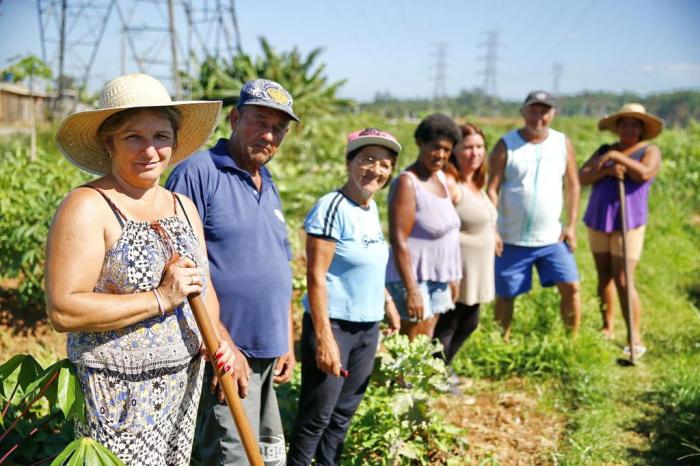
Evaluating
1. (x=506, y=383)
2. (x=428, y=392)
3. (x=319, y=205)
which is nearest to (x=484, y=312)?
(x=506, y=383)

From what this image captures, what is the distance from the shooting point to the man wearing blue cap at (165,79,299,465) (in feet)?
8.23

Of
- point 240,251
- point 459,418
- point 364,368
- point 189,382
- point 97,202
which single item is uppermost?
point 97,202

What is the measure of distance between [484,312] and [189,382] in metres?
3.92

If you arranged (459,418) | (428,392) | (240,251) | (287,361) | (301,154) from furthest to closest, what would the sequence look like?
(301,154)
(459,418)
(428,392)
(287,361)
(240,251)

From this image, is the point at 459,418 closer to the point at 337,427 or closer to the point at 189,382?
the point at 337,427

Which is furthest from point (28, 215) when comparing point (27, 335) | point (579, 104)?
point (579, 104)

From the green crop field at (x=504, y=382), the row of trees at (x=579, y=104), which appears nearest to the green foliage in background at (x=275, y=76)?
the green crop field at (x=504, y=382)

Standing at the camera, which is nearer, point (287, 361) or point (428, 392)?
point (287, 361)

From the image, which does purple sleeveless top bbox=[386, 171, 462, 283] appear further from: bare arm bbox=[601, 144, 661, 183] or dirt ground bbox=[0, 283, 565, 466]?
bare arm bbox=[601, 144, 661, 183]

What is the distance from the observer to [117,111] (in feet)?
6.69

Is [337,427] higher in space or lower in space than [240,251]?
lower

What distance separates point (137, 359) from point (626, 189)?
14.7 ft

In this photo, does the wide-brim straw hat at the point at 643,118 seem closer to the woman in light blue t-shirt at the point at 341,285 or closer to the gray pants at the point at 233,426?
the woman in light blue t-shirt at the point at 341,285

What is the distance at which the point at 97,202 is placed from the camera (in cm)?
197
